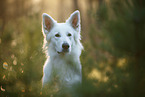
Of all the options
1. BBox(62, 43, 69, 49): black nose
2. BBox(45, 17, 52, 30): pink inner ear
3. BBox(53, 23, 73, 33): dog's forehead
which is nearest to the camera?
BBox(62, 43, 69, 49): black nose

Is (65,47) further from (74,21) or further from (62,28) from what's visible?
(74,21)

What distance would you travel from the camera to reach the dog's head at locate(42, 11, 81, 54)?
3658 millimetres

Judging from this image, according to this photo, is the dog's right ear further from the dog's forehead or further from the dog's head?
the dog's forehead

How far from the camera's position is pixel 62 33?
380 cm

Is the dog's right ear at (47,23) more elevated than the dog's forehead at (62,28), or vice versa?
the dog's right ear at (47,23)

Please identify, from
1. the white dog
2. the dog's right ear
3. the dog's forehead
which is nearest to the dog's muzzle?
the white dog

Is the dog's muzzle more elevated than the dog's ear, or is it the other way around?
the dog's ear

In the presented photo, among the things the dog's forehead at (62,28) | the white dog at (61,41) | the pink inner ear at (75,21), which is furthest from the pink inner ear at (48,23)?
the pink inner ear at (75,21)

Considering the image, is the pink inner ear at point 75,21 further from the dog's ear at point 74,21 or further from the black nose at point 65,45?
the black nose at point 65,45

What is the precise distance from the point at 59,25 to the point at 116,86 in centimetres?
315

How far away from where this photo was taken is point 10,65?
1068 mm

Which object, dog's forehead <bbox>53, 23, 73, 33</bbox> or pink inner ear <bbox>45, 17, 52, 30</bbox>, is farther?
pink inner ear <bbox>45, 17, 52, 30</bbox>

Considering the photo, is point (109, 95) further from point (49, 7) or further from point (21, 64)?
point (49, 7)

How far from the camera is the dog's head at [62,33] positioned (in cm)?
366
